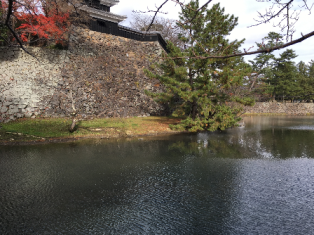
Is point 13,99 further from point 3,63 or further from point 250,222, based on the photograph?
point 250,222

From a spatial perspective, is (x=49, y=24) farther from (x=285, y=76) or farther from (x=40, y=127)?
(x=285, y=76)

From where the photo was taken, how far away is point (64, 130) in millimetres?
12258

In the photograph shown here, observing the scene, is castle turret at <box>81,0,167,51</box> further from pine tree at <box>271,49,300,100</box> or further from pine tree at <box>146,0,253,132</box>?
pine tree at <box>271,49,300,100</box>

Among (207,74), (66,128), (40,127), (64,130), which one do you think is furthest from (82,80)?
(207,74)

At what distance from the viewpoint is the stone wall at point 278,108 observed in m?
34.8

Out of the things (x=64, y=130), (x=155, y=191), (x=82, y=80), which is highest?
(x=82, y=80)

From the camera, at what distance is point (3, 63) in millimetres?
14156

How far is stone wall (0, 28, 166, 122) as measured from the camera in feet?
46.6

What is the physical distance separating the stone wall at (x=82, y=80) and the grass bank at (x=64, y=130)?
153 cm

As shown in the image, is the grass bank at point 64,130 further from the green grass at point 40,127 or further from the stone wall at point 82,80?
the stone wall at point 82,80

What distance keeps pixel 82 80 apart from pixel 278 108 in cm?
3186

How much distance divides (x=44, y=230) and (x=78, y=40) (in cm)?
1572

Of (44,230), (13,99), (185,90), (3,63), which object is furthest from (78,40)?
(44,230)

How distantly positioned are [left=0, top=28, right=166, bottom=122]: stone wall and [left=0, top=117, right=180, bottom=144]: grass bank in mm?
1528
